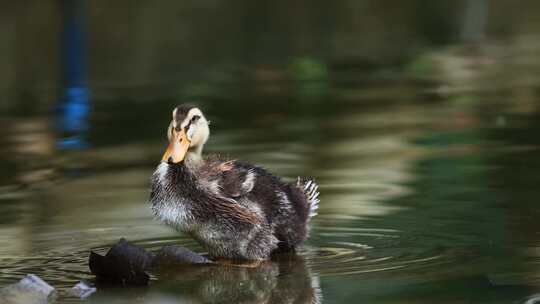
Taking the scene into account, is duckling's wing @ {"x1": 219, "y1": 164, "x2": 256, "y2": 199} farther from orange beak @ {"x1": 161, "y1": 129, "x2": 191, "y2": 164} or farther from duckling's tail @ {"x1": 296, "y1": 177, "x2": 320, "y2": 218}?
duckling's tail @ {"x1": 296, "y1": 177, "x2": 320, "y2": 218}

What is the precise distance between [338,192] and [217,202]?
1948 mm

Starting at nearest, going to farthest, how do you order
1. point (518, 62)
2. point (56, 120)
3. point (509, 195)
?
point (509, 195) < point (56, 120) < point (518, 62)

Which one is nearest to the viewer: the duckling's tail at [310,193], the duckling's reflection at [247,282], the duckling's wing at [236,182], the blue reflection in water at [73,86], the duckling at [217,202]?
the duckling's reflection at [247,282]

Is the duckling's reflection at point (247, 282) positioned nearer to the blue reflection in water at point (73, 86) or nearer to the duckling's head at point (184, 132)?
the duckling's head at point (184, 132)

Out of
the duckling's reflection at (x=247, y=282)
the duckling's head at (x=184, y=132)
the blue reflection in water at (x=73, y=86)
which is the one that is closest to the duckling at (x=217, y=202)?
the duckling's head at (x=184, y=132)

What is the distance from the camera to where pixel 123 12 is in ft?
61.9

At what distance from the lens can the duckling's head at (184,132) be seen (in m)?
7.76

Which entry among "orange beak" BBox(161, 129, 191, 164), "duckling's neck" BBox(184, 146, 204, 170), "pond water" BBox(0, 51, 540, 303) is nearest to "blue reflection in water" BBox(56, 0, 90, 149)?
"pond water" BBox(0, 51, 540, 303)

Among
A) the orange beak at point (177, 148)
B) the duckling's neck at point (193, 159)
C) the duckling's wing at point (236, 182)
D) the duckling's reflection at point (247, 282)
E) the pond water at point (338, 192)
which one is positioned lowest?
the duckling's reflection at point (247, 282)

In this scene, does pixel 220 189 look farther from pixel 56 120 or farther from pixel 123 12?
pixel 123 12

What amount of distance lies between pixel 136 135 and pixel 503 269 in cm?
625

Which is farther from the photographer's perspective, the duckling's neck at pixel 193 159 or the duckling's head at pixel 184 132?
the duckling's neck at pixel 193 159

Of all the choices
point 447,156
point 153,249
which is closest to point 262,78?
point 447,156

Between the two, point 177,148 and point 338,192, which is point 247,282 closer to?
point 177,148
